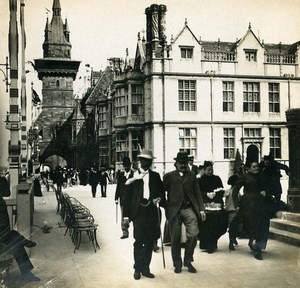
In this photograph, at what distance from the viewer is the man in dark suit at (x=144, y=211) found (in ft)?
13.3

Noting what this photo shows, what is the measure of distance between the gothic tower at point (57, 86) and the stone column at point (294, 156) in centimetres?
304

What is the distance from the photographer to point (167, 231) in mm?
5113

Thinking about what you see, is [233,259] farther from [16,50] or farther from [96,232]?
[16,50]

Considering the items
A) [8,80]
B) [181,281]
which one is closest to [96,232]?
[181,281]

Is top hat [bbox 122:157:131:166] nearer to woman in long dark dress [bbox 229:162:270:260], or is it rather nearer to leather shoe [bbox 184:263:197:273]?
leather shoe [bbox 184:263:197:273]

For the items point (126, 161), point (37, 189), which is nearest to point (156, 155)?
point (126, 161)

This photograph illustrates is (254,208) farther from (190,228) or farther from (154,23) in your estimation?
(154,23)

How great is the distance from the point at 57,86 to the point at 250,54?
2871mm

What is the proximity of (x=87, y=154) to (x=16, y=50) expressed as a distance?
1940mm

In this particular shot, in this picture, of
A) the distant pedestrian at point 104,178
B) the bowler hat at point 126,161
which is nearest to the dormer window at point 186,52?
the bowler hat at point 126,161

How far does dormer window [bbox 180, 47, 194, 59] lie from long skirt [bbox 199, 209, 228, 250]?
225 cm

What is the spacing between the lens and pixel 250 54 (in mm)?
5773

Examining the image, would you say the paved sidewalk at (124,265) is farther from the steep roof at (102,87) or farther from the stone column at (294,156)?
the steep roof at (102,87)

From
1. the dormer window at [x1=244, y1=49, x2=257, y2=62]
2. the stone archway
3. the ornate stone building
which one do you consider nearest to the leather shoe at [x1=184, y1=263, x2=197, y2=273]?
the ornate stone building
